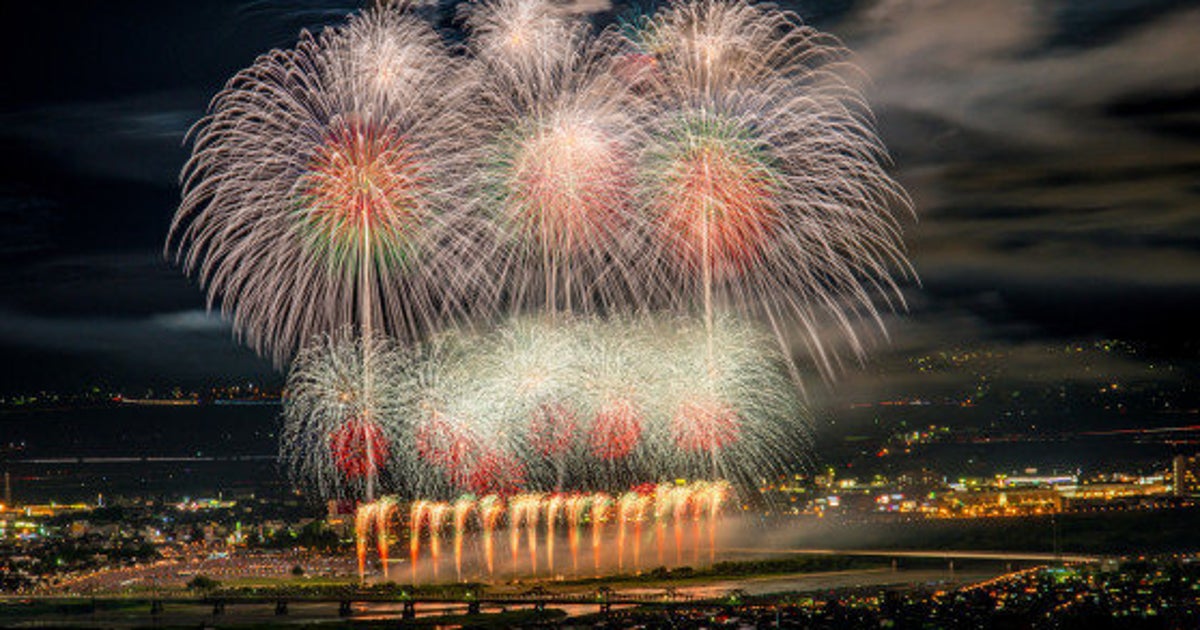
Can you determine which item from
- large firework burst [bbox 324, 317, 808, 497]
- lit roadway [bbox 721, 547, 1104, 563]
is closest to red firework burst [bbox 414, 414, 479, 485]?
large firework burst [bbox 324, 317, 808, 497]

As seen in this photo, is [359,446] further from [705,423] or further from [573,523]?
[573,523]

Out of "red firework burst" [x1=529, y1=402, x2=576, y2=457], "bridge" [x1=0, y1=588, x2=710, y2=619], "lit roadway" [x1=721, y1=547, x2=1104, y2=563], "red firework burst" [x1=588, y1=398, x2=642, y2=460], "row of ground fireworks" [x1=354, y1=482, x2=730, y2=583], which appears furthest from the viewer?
"lit roadway" [x1=721, y1=547, x2=1104, y2=563]

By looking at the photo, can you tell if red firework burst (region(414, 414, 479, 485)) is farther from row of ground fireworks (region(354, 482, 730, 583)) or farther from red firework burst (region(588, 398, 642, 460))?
row of ground fireworks (region(354, 482, 730, 583))

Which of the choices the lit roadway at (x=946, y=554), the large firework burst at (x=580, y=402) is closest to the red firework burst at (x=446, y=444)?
the large firework burst at (x=580, y=402)

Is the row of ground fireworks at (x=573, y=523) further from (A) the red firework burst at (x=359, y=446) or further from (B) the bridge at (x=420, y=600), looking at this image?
(A) the red firework burst at (x=359, y=446)

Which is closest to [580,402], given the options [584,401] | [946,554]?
[584,401]
